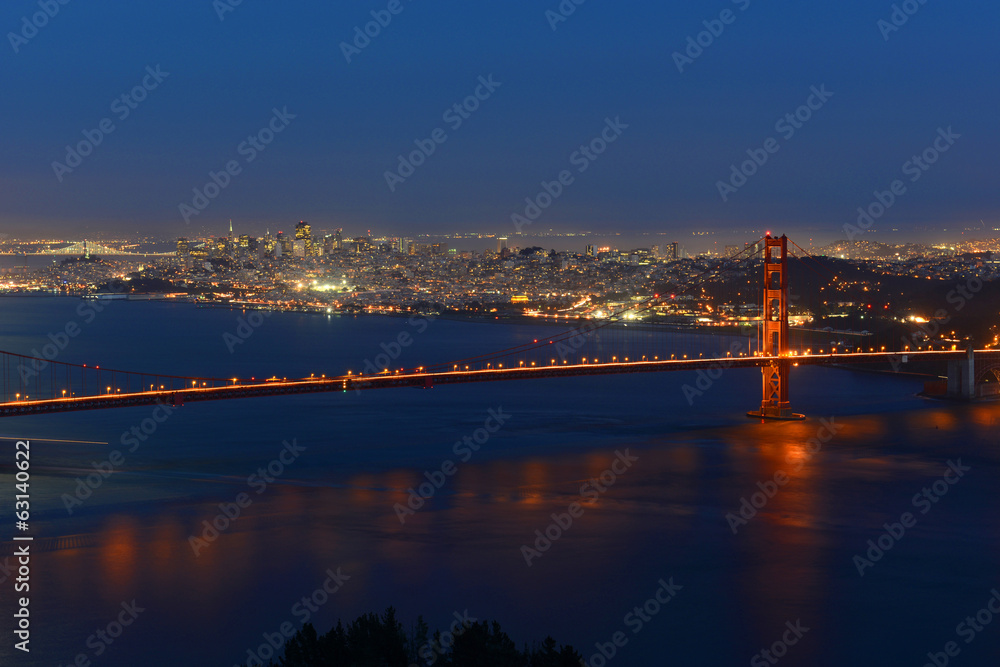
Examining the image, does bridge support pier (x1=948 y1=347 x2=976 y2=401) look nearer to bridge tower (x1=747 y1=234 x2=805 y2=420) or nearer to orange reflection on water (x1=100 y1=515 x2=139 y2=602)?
bridge tower (x1=747 y1=234 x2=805 y2=420)

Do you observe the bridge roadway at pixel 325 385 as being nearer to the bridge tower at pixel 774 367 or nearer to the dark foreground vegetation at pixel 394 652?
the bridge tower at pixel 774 367

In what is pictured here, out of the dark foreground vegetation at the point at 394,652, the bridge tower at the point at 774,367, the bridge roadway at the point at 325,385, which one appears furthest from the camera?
the bridge tower at the point at 774,367

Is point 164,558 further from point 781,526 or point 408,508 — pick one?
point 781,526

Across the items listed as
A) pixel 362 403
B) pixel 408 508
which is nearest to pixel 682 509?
pixel 408 508

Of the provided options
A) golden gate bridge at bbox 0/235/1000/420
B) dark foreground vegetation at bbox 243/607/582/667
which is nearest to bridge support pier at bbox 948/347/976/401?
golden gate bridge at bbox 0/235/1000/420

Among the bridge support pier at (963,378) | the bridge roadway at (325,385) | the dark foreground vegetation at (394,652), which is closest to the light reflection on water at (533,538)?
the bridge roadway at (325,385)
